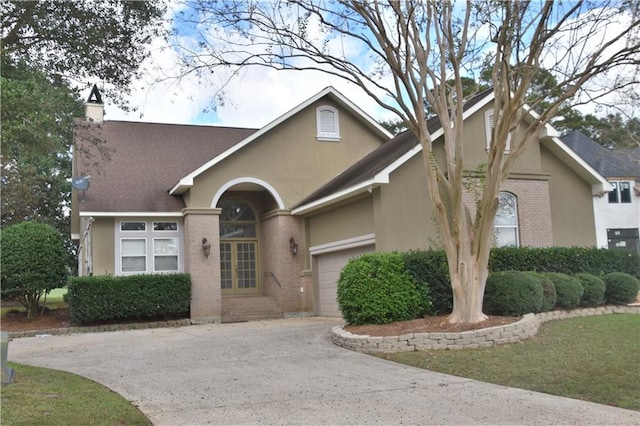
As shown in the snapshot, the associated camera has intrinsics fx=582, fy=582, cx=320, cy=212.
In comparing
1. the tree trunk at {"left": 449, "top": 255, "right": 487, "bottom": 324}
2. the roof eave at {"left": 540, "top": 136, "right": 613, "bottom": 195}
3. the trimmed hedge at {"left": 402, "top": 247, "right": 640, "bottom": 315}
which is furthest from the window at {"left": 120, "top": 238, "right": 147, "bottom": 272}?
A: the roof eave at {"left": 540, "top": 136, "right": 613, "bottom": 195}

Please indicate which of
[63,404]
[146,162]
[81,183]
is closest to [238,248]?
[146,162]

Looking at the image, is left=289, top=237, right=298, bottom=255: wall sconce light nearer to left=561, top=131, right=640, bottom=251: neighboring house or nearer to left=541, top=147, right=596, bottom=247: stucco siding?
left=541, top=147, right=596, bottom=247: stucco siding

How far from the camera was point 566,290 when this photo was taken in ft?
46.6

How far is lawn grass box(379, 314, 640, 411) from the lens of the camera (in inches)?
301

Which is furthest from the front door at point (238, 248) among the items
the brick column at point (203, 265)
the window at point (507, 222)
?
the window at point (507, 222)

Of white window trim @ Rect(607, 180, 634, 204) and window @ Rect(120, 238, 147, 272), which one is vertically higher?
white window trim @ Rect(607, 180, 634, 204)

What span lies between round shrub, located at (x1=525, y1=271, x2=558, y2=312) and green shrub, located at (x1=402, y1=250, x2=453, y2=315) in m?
2.00

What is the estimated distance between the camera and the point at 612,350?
9.77 meters

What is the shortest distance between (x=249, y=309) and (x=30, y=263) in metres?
6.91

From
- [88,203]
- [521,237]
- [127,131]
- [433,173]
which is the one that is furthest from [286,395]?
Answer: [127,131]

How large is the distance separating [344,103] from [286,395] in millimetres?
15027

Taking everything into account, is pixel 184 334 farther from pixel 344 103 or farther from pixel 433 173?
pixel 344 103

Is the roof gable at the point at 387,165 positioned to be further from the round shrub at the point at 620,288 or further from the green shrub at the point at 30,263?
the green shrub at the point at 30,263

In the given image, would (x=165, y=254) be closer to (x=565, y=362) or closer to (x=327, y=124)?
(x=327, y=124)
